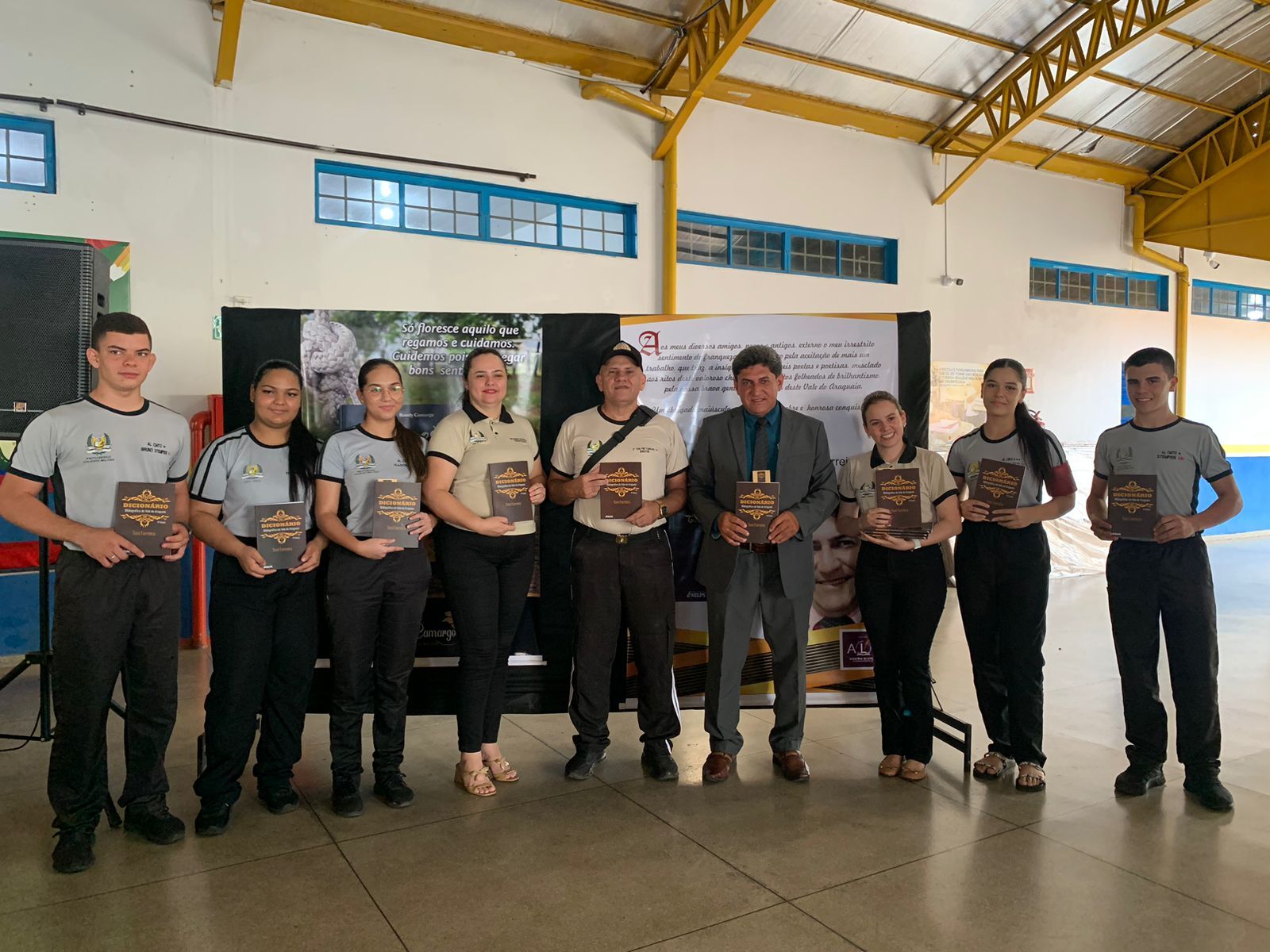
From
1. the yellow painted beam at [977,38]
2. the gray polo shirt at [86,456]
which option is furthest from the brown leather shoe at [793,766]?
the yellow painted beam at [977,38]

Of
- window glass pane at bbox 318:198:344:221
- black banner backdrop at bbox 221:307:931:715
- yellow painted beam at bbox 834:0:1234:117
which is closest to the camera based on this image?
black banner backdrop at bbox 221:307:931:715

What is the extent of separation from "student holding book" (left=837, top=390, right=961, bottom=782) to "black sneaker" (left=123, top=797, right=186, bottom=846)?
2.64 metres

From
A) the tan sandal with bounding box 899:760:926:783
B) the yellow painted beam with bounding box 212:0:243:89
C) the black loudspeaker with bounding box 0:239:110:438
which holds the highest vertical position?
the yellow painted beam with bounding box 212:0:243:89

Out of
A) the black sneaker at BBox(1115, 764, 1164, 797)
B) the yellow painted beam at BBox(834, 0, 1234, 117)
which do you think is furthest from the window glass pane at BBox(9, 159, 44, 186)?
the black sneaker at BBox(1115, 764, 1164, 797)

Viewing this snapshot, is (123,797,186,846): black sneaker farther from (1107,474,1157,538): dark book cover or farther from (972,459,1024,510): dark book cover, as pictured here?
→ (1107,474,1157,538): dark book cover

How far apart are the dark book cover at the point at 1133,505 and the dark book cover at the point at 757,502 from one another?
4.14ft

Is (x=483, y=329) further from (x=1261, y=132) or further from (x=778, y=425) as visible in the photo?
(x=1261, y=132)

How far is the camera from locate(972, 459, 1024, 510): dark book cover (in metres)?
3.22

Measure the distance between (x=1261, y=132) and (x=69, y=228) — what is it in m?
12.3

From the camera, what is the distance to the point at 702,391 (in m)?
3.94

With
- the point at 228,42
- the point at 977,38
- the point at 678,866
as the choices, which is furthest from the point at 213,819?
the point at 977,38

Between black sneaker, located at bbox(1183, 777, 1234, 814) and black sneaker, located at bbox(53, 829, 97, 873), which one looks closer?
black sneaker, located at bbox(53, 829, 97, 873)

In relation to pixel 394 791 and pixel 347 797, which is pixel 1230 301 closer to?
pixel 394 791

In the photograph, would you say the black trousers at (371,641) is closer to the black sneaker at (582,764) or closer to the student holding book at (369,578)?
the student holding book at (369,578)
